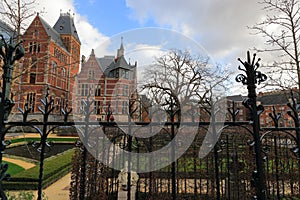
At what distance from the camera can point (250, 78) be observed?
1.67 m

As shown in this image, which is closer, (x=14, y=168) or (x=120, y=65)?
(x=14, y=168)

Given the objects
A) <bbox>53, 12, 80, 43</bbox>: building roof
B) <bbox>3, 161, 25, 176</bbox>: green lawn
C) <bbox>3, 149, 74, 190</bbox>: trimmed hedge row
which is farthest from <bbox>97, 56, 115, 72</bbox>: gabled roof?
<bbox>53, 12, 80, 43</bbox>: building roof

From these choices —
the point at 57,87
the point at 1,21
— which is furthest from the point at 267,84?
the point at 57,87

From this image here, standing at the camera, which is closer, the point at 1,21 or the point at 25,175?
the point at 1,21

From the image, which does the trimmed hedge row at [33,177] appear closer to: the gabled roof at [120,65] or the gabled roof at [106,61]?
the gabled roof at [120,65]

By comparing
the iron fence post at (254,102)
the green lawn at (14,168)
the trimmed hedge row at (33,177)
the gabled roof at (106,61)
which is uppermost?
the gabled roof at (106,61)

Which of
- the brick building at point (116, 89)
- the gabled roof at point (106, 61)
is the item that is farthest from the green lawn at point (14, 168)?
the gabled roof at point (106, 61)

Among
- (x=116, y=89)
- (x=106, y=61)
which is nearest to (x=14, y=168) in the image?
(x=116, y=89)

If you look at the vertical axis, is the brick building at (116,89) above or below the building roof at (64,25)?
below

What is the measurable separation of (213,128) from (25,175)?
23.6 ft

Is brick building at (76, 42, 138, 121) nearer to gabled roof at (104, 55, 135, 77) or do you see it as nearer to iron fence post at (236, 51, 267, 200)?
gabled roof at (104, 55, 135, 77)

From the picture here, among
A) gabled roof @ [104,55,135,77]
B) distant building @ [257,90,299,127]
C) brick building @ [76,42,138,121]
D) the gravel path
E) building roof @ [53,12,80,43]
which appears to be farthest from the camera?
building roof @ [53,12,80,43]

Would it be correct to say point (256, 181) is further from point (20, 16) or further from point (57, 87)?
point (57, 87)

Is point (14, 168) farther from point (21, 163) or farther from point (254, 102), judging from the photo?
point (254, 102)
